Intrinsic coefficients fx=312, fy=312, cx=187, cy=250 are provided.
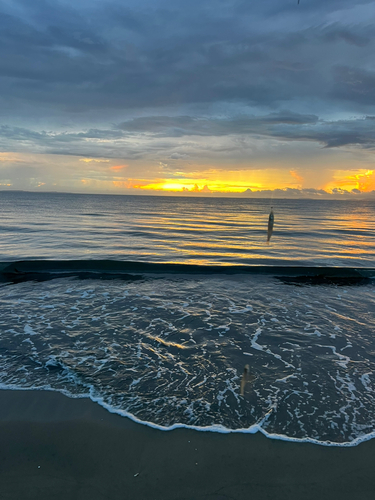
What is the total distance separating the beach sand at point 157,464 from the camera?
4.08 meters

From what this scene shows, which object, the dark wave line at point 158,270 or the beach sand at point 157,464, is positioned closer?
the beach sand at point 157,464

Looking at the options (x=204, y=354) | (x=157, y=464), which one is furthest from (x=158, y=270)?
(x=157, y=464)

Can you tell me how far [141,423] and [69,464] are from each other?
1.21 metres

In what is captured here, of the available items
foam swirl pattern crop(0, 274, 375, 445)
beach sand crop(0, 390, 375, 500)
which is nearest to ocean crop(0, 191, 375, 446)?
foam swirl pattern crop(0, 274, 375, 445)

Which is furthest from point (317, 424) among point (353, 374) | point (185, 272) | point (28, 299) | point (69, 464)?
point (185, 272)

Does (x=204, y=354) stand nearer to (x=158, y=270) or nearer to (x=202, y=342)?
(x=202, y=342)

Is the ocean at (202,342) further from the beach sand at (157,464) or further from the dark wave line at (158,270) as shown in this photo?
the beach sand at (157,464)

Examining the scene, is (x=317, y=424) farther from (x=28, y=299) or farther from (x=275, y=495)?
(x=28, y=299)

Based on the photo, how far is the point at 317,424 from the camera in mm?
5328

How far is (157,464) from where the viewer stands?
14.7ft

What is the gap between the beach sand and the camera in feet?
13.4

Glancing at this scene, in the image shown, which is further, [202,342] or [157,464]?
[202,342]

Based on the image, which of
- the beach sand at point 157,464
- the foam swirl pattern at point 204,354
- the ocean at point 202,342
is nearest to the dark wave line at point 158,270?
the ocean at point 202,342

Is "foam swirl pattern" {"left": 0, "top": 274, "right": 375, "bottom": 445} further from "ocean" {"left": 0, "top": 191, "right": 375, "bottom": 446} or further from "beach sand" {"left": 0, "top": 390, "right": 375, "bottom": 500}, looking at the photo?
"beach sand" {"left": 0, "top": 390, "right": 375, "bottom": 500}
